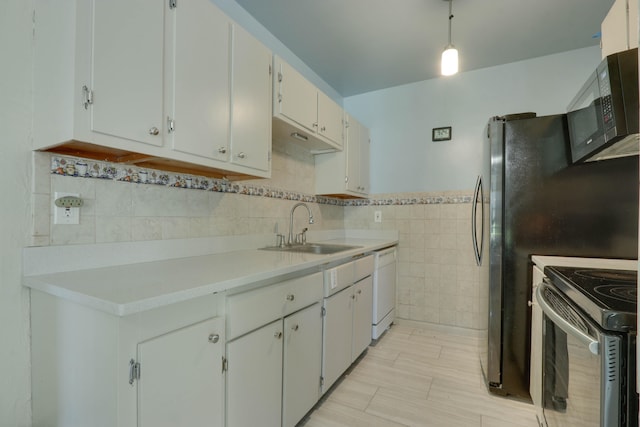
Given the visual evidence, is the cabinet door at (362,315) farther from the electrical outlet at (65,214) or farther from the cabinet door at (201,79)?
the electrical outlet at (65,214)

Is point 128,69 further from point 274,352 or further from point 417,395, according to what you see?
point 417,395

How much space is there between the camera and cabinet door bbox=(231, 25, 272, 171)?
58.4 inches

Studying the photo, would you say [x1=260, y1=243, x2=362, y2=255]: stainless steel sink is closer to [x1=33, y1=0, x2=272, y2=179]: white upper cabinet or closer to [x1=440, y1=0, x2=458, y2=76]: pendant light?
[x1=33, y1=0, x2=272, y2=179]: white upper cabinet

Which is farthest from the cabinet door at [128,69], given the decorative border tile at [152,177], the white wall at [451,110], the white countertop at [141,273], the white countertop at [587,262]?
the white wall at [451,110]

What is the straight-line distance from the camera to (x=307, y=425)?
155 cm

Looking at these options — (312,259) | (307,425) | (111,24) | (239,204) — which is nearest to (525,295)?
(312,259)

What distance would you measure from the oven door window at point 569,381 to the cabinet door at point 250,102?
5.19ft

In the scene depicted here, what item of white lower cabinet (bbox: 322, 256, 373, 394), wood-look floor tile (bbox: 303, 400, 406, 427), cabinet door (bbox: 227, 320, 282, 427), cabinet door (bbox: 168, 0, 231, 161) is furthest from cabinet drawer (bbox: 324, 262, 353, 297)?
cabinet door (bbox: 168, 0, 231, 161)

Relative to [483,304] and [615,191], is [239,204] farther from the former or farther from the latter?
[615,191]

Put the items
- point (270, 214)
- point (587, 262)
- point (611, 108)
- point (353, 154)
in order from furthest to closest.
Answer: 1. point (353, 154)
2. point (270, 214)
3. point (587, 262)
4. point (611, 108)

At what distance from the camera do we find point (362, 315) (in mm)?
2232

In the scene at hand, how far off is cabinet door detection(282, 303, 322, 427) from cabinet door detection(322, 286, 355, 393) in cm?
7

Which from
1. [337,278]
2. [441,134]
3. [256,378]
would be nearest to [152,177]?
[256,378]

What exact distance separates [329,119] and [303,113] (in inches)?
17.6
